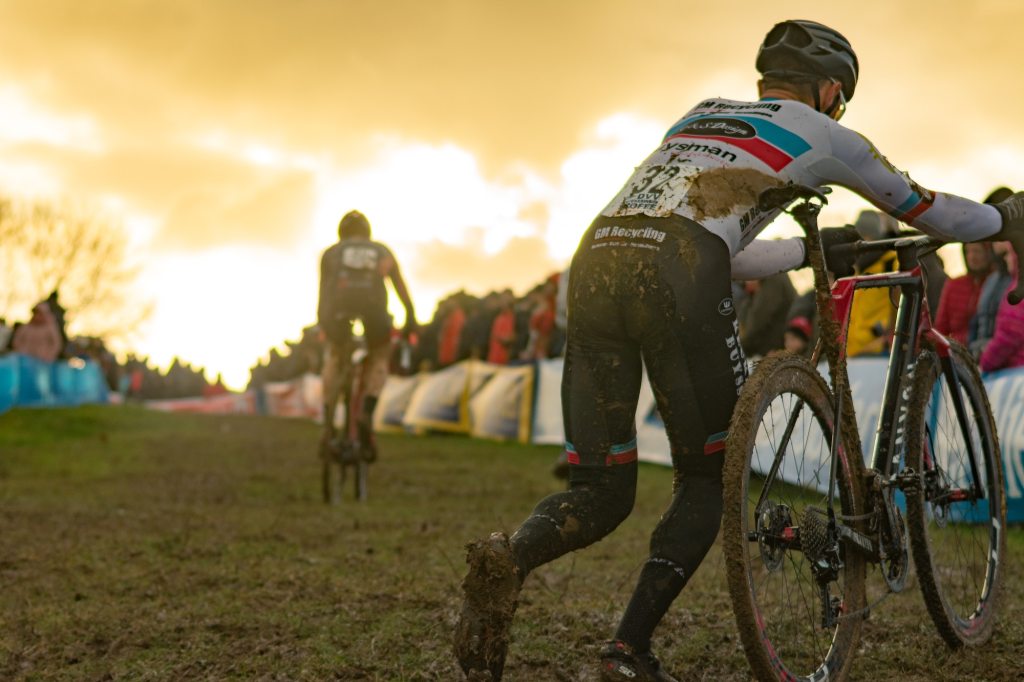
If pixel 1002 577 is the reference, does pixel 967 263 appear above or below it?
above

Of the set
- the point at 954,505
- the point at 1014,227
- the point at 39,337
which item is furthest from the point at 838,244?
the point at 39,337

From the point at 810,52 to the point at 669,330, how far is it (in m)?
1.05

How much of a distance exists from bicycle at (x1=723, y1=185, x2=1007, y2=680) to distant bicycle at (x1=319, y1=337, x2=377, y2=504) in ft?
19.3

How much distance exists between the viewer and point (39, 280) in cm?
4988

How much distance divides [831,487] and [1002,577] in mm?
1396

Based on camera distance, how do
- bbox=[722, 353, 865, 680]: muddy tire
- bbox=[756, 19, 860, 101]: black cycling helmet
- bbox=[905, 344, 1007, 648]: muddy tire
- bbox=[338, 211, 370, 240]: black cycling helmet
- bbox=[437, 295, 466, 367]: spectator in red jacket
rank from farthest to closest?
bbox=[437, 295, 466, 367]: spectator in red jacket < bbox=[338, 211, 370, 240]: black cycling helmet < bbox=[905, 344, 1007, 648]: muddy tire < bbox=[756, 19, 860, 101]: black cycling helmet < bbox=[722, 353, 865, 680]: muddy tire

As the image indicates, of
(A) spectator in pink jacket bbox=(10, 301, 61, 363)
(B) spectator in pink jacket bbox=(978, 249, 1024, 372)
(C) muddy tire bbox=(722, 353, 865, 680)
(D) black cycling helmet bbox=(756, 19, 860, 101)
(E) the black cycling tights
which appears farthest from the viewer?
(A) spectator in pink jacket bbox=(10, 301, 61, 363)

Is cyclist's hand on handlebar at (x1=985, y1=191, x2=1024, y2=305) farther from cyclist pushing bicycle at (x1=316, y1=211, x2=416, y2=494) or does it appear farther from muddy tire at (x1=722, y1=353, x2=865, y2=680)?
cyclist pushing bicycle at (x1=316, y1=211, x2=416, y2=494)

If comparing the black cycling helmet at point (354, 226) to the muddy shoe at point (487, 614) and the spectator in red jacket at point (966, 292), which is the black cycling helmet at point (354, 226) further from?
the muddy shoe at point (487, 614)

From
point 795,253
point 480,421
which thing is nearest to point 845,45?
point 795,253

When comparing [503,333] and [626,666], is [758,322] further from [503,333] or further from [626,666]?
[503,333]

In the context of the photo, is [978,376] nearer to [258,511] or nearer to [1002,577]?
[1002,577]

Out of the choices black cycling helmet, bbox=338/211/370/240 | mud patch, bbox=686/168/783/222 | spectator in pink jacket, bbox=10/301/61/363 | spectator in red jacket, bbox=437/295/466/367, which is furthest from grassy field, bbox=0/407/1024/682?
spectator in pink jacket, bbox=10/301/61/363

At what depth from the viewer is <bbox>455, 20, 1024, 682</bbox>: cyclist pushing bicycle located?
9.74 ft
